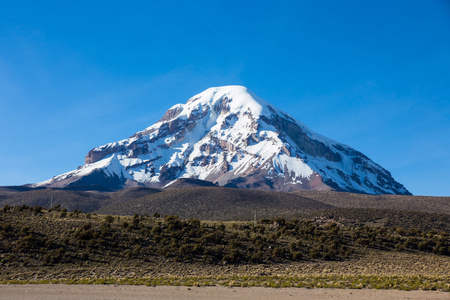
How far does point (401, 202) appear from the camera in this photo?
125 m

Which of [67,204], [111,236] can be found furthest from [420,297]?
[67,204]

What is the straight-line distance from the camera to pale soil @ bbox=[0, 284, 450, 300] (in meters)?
26.6

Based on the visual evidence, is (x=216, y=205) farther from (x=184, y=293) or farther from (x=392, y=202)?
(x=184, y=293)

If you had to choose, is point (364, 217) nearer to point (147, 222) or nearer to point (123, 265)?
point (147, 222)

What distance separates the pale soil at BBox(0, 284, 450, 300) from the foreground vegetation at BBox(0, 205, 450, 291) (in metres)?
1.63

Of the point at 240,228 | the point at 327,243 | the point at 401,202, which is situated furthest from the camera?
the point at 401,202

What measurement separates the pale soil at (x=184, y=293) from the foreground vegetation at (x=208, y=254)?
1.63 m

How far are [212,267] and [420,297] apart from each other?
727 inches

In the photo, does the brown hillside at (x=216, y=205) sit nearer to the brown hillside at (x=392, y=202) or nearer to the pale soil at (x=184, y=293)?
the brown hillside at (x=392, y=202)

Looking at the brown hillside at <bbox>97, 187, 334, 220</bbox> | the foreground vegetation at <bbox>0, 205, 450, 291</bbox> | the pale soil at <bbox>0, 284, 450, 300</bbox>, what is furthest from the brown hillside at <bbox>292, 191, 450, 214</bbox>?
the pale soil at <bbox>0, 284, 450, 300</bbox>

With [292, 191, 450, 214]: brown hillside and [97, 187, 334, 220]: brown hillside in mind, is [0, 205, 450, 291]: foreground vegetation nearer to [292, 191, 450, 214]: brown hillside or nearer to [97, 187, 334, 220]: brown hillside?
[97, 187, 334, 220]: brown hillside

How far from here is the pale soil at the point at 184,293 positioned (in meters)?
26.6

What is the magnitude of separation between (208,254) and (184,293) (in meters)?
14.2

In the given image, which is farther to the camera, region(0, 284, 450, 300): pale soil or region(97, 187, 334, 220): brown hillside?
region(97, 187, 334, 220): brown hillside
